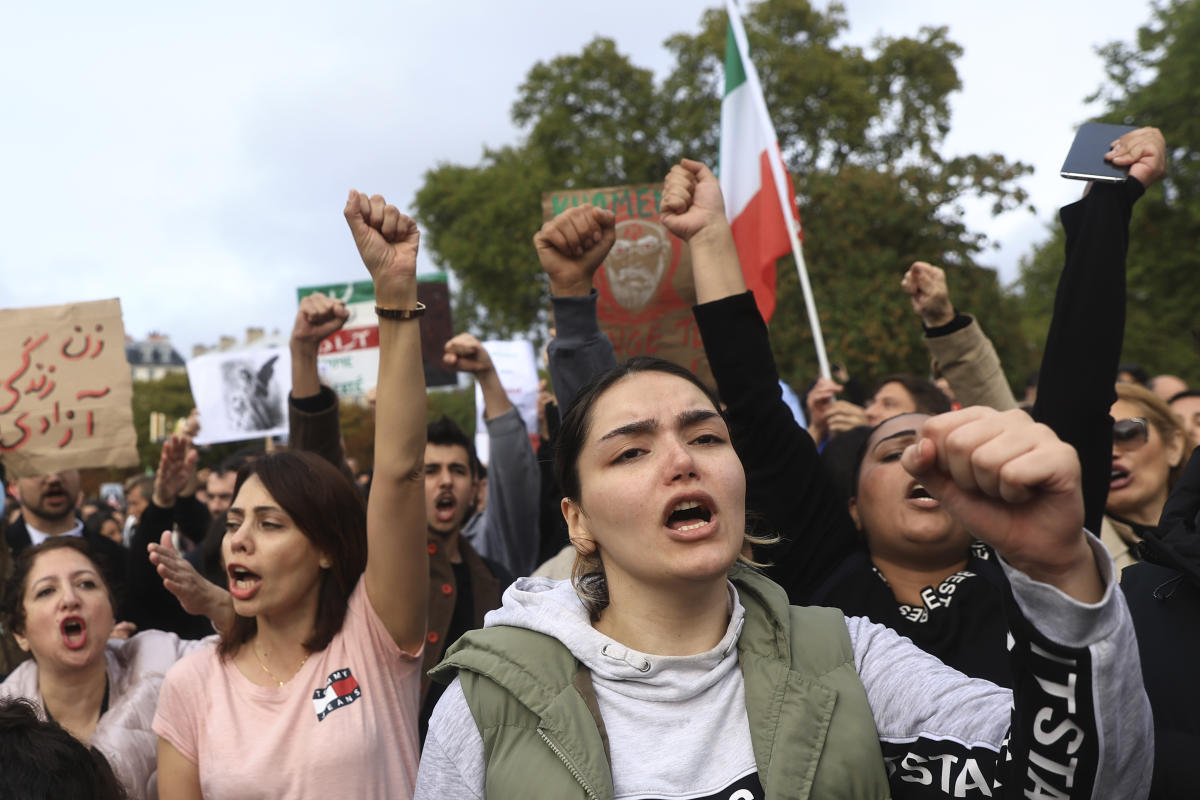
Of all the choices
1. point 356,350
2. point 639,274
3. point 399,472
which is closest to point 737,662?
point 399,472

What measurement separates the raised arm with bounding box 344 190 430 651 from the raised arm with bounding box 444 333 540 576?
140 cm

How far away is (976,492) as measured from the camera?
146 cm

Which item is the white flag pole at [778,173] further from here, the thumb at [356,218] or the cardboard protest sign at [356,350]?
the thumb at [356,218]

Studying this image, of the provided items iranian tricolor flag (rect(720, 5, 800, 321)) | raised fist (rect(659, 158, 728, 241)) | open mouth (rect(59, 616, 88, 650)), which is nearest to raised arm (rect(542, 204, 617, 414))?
raised fist (rect(659, 158, 728, 241))

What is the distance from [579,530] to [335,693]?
1022mm

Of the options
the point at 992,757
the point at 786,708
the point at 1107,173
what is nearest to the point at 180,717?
the point at 786,708

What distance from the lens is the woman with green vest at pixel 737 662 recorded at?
1446 millimetres

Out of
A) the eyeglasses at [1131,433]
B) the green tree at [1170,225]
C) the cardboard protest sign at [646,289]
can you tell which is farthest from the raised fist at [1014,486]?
the green tree at [1170,225]

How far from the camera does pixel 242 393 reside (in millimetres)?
7840

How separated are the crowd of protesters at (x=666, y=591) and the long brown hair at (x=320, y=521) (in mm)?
11

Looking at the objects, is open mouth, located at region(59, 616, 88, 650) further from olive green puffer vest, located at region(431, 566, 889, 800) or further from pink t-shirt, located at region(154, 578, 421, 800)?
olive green puffer vest, located at region(431, 566, 889, 800)

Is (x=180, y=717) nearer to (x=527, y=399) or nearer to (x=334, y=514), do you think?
(x=334, y=514)

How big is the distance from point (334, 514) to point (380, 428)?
51 centimetres

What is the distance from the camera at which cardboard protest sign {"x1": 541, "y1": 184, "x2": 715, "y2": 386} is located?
4.38 meters
